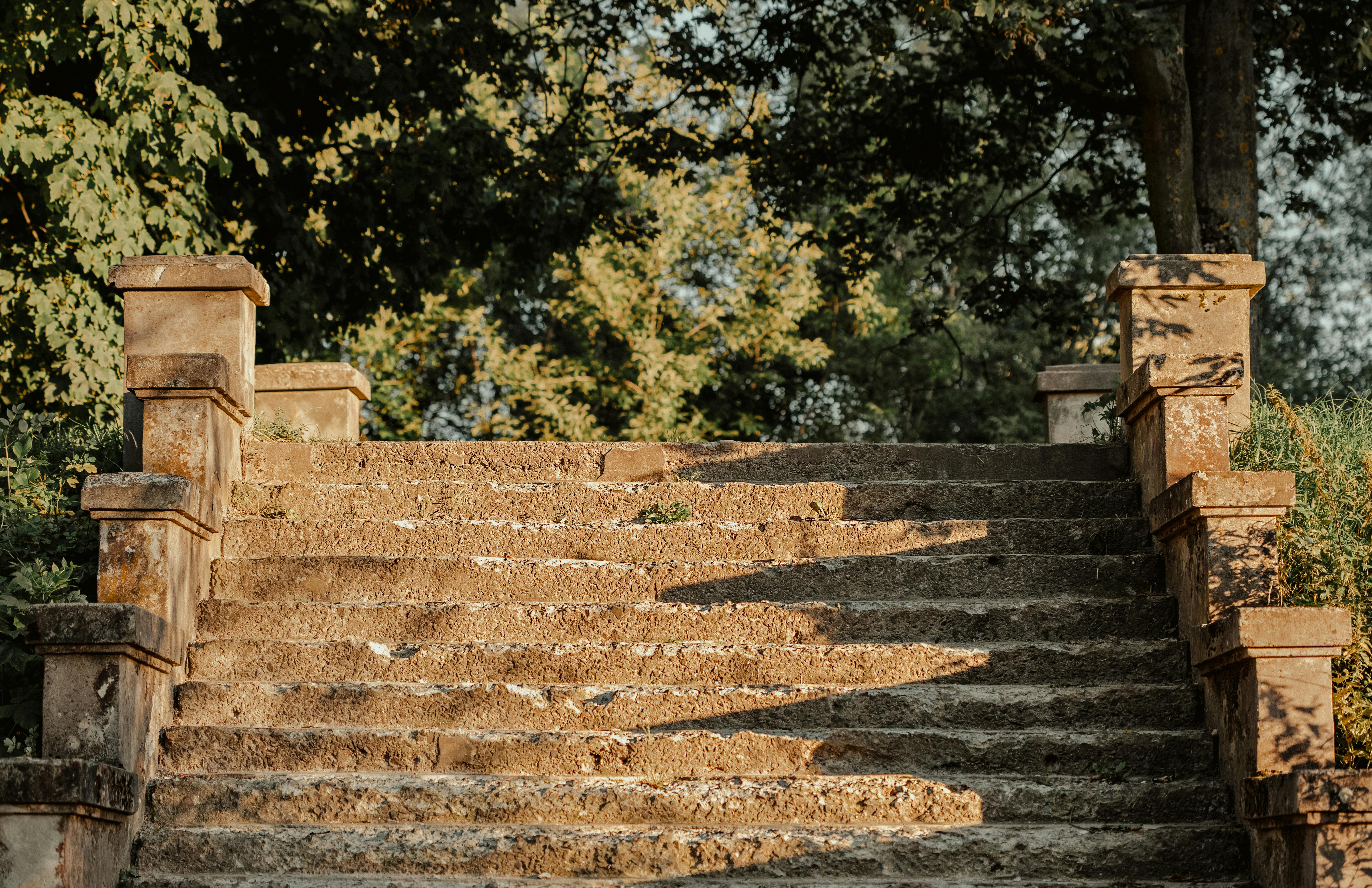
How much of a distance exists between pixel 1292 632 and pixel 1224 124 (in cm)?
605

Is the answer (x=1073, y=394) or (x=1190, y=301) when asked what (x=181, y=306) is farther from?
(x=1073, y=394)

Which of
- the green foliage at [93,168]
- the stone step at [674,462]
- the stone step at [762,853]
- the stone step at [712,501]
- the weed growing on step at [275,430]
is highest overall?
the green foliage at [93,168]

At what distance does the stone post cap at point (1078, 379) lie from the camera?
23.7 ft

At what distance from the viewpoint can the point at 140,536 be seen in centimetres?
479

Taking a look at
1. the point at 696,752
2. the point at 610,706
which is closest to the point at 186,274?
the point at 610,706

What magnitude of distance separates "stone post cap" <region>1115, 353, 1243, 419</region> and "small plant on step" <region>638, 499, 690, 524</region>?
213 centimetres

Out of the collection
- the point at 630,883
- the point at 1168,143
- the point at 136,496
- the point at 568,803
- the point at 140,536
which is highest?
the point at 1168,143

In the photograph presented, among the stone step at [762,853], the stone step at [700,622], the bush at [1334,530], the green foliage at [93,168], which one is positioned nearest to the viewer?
the stone step at [762,853]

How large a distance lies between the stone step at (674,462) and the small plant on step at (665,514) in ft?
1.28

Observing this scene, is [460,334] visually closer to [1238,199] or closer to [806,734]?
[1238,199]

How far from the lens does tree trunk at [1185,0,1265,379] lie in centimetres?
884

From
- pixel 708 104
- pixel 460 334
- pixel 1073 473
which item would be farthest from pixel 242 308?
pixel 460 334

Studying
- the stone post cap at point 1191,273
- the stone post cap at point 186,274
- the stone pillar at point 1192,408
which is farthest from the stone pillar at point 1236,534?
the stone post cap at point 186,274

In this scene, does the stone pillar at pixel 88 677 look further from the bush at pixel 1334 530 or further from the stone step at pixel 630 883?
the bush at pixel 1334 530
